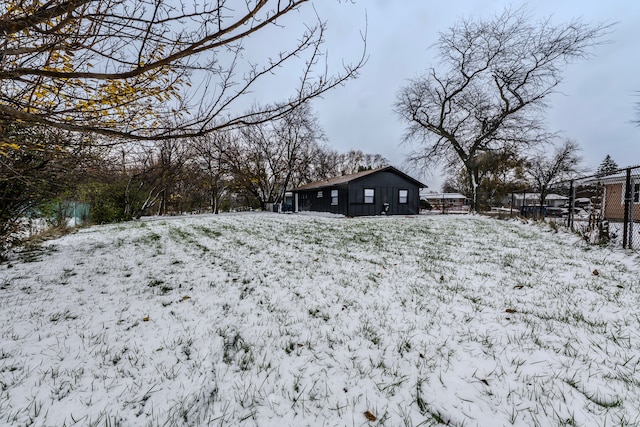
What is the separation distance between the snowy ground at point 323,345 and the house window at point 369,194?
46.2 ft

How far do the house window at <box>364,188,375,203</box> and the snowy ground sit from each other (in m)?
14.1

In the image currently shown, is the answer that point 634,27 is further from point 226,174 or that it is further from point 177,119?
point 226,174

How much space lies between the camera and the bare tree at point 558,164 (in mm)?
28641

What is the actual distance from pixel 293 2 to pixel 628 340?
392cm

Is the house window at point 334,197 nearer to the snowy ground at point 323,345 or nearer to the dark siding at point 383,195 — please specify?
the dark siding at point 383,195

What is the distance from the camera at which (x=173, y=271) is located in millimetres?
4266

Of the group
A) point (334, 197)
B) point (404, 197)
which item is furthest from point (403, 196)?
point (334, 197)

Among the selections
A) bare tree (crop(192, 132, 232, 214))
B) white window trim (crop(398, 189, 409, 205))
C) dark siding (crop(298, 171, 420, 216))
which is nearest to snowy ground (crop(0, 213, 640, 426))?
dark siding (crop(298, 171, 420, 216))

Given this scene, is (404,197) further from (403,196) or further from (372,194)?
(372,194)

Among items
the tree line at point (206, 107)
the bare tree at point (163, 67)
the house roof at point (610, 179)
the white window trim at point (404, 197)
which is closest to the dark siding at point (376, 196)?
the white window trim at point (404, 197)

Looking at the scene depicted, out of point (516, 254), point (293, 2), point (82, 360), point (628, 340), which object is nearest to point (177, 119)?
point (293, 2)

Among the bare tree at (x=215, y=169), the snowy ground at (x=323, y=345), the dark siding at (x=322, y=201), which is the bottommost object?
the snowy ground at (x=323, y=345)

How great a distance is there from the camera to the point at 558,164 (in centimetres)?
2908

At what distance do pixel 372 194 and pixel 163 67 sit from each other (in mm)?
16888
